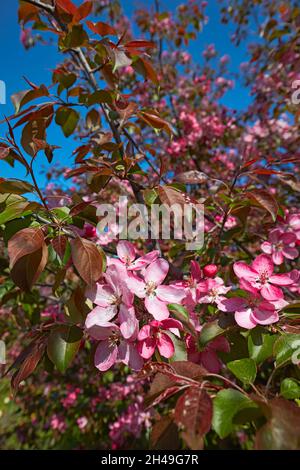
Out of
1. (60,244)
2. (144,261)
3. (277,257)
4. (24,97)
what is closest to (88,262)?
(60,244)

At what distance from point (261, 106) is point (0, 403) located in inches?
198

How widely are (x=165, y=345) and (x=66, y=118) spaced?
90 cm

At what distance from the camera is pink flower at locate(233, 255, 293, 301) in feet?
2.61

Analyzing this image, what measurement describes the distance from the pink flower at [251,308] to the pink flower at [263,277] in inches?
0.8

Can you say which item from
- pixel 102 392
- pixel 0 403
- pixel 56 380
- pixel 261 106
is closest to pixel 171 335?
pixel 102 392

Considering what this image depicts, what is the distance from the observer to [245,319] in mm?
756

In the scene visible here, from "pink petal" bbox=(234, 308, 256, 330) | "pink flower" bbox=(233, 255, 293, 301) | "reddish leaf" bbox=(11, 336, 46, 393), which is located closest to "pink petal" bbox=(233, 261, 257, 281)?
"pink flower" bbox=(233, 255, 293, 301)

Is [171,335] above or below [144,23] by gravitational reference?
below

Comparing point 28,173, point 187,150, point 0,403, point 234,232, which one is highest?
point 187,150

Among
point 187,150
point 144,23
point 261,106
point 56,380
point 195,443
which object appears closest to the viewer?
point 195,443

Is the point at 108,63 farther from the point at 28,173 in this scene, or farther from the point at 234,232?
the point at 234,232

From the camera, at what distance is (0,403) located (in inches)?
153

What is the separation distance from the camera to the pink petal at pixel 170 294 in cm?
78

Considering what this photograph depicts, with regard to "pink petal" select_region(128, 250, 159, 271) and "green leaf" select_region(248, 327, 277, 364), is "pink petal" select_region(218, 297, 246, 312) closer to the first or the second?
"green leaf" select_region(248, 327, 277, 364)
